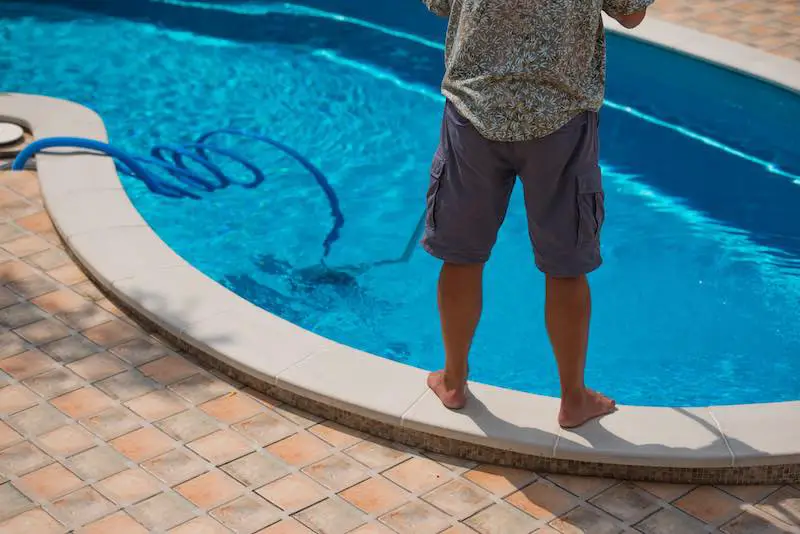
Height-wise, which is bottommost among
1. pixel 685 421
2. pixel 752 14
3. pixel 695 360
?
pixel 695 360

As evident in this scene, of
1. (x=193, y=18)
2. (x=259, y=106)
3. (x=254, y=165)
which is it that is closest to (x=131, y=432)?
(x=254, y=165)

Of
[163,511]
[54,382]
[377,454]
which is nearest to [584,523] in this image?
[377,454]

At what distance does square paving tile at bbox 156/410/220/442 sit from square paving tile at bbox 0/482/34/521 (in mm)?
467

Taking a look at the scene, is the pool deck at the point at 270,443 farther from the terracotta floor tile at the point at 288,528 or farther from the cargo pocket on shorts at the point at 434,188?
the cargo pocket on shorts at the point at 434,188

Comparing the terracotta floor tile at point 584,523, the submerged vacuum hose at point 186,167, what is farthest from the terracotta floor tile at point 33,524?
the submerged vacuum hose at point 186,167

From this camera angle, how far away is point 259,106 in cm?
Result: 678

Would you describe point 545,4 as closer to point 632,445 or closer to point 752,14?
point 632,445

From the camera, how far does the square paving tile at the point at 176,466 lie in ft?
10.6

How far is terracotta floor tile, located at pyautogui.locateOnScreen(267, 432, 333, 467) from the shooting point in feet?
11.0

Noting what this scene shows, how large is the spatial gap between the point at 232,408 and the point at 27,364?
70 cm

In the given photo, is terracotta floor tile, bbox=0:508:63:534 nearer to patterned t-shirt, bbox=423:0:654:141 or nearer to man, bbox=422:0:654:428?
man, bbox=422:0:654:428

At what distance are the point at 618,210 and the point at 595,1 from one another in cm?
307

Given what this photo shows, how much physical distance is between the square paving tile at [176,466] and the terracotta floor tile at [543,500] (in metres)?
0.89

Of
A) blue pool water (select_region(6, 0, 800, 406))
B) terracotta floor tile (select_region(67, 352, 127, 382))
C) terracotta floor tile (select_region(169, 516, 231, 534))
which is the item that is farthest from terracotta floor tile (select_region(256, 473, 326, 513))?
blue pool water (select_region(6, 0, 800, 406))
